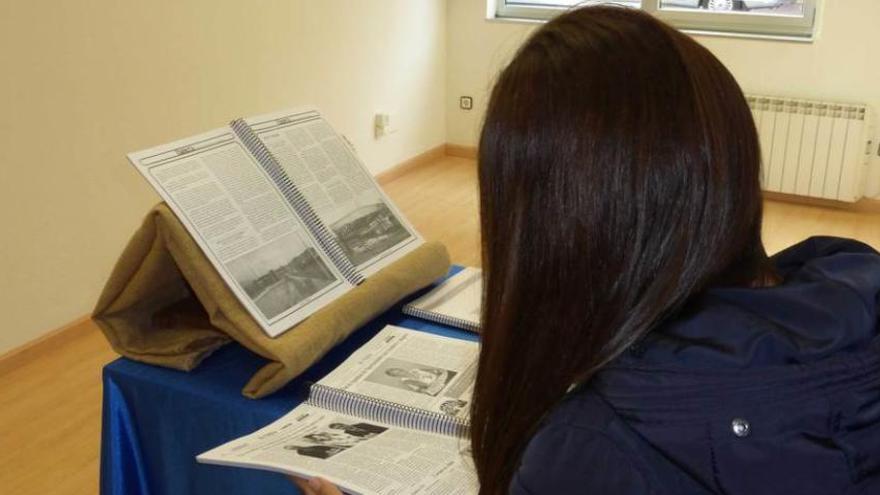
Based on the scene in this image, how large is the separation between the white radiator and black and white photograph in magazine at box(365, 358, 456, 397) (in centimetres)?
300

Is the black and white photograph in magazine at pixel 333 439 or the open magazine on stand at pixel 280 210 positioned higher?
the open magazine on stand at pixel 280 210

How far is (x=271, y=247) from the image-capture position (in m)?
1.40

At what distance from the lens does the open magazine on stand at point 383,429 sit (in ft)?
3.62

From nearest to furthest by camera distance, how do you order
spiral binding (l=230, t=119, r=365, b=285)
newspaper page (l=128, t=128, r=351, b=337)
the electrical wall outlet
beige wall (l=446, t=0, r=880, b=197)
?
newspaper page (l=128, t=128, r=351, b=337), spiral binding (l=230, t=119, r=365, b=285), beige wall (l=446, t=0, r=880, b=197), the electrical wall outlet

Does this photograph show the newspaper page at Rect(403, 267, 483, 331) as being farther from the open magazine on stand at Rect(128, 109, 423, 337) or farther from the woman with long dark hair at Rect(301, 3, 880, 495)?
the woman with long dark hair at Rect(301, 3, 880, 495)

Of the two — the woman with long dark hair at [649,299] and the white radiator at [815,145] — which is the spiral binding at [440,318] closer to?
the woman with long dark hair at [649,299]

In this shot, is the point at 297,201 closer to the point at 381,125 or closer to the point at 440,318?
the point at 440,318

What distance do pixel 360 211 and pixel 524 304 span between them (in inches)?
33.8

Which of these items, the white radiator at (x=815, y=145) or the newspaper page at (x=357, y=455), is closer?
the newspaper page at (x=357, y=455)

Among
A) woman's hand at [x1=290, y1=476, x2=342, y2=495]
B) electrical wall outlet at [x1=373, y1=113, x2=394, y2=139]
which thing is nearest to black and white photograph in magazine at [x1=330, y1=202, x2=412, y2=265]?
woman's hand at [x1=290, y1=476, x2=342, y2=495]

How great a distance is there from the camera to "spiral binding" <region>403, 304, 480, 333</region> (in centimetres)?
148

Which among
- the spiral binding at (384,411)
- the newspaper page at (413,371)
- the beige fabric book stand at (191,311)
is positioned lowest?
the spiral binding at (384,411)

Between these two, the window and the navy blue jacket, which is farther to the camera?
the window

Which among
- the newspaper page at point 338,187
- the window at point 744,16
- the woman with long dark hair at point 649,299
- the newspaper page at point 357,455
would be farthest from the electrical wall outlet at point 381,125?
the woman with long dark hair at point 649,299
